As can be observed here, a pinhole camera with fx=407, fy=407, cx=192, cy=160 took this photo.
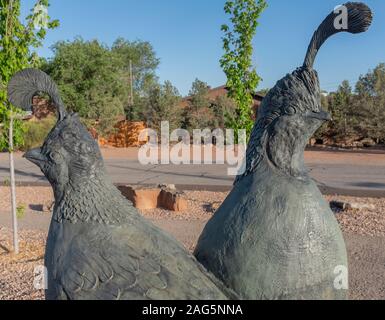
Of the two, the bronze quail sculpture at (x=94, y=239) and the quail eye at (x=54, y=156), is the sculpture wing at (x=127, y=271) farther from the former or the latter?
the quail eye at (x=54, y=156)

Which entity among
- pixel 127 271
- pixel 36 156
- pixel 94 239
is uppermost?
pixel 36 156

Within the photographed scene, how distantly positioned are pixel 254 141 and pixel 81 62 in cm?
2654

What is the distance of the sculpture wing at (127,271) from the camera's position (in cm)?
196

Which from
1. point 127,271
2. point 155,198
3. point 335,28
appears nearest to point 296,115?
point 335,28

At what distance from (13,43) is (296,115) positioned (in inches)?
203

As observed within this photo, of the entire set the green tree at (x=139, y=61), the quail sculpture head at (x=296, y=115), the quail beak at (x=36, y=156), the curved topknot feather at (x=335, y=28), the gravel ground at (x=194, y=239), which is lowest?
the gravel ground at (x=194, y=239)

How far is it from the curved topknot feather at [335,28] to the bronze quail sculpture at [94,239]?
130cm

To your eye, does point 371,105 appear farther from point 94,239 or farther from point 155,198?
point 94,239

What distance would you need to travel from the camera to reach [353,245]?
6562mm

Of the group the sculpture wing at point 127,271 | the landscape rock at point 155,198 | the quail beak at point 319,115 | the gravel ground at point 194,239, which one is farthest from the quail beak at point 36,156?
the landscape rock at point 155,198

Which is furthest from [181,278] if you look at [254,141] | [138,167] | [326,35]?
[138,167]

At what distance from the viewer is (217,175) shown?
14.3 metres
